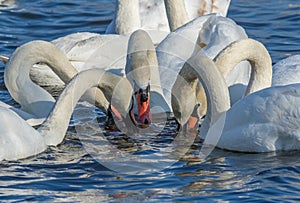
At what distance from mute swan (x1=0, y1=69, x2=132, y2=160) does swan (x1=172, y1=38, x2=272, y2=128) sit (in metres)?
0.51

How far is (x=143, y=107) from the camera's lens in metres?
10.3

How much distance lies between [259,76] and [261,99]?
1.32 meters

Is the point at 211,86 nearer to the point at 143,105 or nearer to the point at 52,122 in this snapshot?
the point at 143,105

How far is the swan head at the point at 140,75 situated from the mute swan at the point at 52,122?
0.12 m

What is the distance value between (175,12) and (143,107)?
3.54 m

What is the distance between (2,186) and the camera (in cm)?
845

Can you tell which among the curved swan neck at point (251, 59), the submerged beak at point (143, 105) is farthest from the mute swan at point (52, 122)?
the curved swan neck at point (251, 59)

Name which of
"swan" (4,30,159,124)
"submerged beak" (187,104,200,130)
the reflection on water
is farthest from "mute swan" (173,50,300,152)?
the reflection on water

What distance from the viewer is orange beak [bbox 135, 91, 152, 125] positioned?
10.2 m

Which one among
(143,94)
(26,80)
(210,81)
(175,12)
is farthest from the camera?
(175,12)

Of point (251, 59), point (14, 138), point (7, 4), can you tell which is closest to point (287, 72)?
point (251, 59)

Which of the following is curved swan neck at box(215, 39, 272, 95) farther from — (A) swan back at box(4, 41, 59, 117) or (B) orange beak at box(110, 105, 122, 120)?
(A) swan back at box(4, 41, 59, 117)

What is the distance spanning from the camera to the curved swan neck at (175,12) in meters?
13.5

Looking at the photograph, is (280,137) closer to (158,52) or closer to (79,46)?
(158,52)
